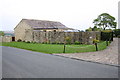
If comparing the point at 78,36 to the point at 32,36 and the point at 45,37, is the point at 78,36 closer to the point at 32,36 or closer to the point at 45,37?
the point at 45,37

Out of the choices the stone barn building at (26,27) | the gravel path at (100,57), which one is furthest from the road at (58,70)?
the stone barn building at (26,27)

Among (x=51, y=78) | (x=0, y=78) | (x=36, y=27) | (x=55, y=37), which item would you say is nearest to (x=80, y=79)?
(x=51, y=78)

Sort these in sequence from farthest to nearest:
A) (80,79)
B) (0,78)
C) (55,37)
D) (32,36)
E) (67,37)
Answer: (32,36) → (55,37) → (67,37) → (0,78) → (80,79)

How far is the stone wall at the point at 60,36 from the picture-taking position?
72.5 ft

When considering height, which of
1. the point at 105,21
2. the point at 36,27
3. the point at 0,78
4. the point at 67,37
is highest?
the point at 105,21

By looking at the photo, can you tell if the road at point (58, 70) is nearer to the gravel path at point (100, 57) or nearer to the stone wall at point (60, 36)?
the gravel path at point (100, 57)

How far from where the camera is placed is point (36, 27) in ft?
118

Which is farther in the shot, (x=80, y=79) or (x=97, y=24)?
(x=97, y=24)

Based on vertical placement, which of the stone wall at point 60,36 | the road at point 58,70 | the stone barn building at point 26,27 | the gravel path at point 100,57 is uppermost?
the stone barn building at point 26,27

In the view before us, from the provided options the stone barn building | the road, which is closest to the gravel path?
the road

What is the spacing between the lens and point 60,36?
2484cm

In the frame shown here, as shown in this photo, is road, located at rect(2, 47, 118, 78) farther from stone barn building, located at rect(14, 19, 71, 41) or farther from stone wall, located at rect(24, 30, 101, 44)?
stone barn building, located at rect(14, 19, 71, 41)

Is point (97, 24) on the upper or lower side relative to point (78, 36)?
upper

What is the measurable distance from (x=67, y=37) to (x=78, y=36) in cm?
188
